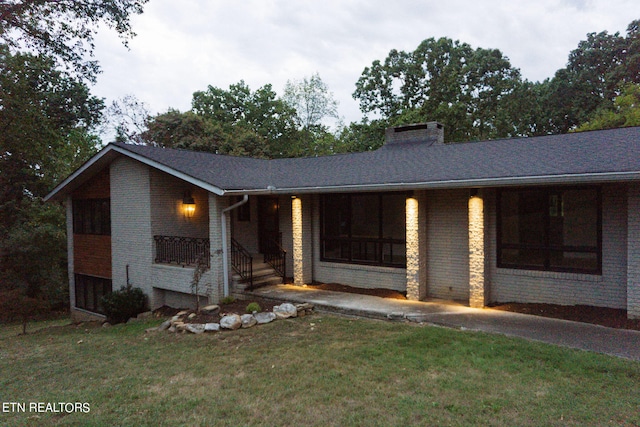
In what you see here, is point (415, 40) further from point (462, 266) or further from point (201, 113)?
point (462, 266)

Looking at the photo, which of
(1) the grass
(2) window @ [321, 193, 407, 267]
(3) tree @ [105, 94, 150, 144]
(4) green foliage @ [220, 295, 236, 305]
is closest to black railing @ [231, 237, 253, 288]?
(4) green foliage @ [220, 295, 236, 305]

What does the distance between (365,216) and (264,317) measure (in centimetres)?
394

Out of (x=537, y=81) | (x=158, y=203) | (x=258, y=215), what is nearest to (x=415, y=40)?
(x=537, y=81)

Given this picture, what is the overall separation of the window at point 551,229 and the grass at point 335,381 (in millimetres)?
2725

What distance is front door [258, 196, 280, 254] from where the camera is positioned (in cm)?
1259

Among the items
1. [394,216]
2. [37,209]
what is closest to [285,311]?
[394,216]

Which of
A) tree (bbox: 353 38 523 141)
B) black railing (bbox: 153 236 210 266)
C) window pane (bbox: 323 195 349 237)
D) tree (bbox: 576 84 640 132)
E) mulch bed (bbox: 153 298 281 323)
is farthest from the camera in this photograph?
tree (bbox: 353 38 523 141)

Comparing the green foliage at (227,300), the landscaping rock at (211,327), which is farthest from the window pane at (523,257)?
the green foliage at (227,300)

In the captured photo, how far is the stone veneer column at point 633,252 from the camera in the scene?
6707mm

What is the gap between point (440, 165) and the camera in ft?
30.7

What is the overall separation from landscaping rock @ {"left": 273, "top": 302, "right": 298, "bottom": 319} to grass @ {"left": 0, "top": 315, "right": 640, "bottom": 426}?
3.02 feet

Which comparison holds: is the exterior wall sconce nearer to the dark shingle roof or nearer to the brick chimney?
the dark shingle roof

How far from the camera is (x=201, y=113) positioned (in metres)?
33.5

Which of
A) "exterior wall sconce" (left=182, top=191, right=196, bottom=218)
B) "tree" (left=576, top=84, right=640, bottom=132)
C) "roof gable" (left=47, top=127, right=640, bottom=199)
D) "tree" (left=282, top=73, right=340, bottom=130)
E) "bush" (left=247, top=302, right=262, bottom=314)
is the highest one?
"tree" (left=282, top=73, right=340, bottom=130)
